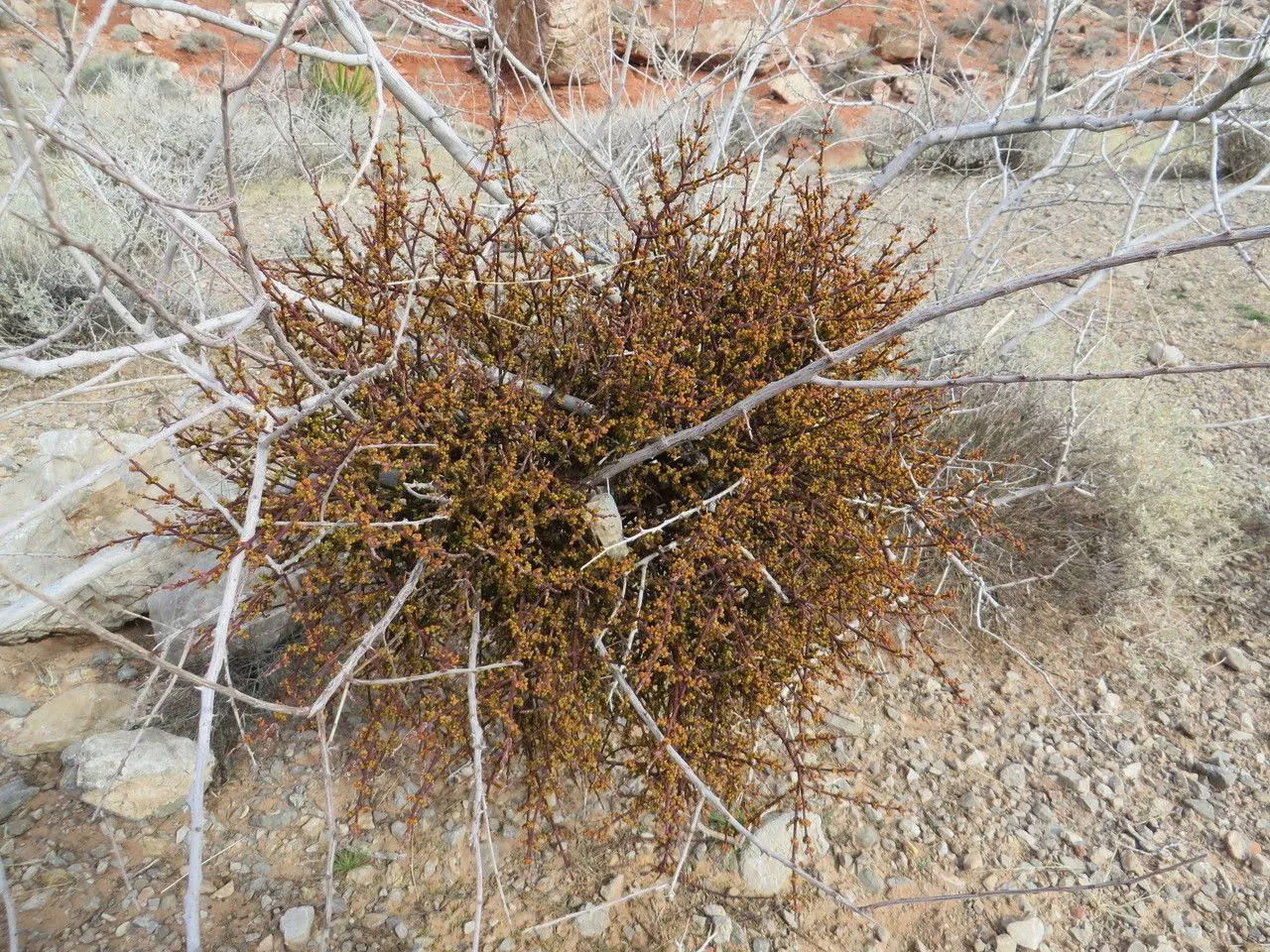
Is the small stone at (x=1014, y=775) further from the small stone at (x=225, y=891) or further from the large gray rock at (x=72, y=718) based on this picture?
the large gray rock at (x=72, y=718)

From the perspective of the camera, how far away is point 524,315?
6.57ft

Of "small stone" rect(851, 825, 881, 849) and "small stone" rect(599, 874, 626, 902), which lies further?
"small stone" rect(851, 825, 881, 849)

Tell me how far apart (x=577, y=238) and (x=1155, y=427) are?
8.64ft

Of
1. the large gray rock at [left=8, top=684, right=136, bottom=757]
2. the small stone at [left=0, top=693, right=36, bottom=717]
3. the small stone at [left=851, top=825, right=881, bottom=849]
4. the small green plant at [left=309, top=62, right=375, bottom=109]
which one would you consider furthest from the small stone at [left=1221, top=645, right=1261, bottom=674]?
the small green plant at [left=309, top=62, right=375, bottom=109]

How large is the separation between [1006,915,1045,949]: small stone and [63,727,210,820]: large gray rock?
6.71 ft

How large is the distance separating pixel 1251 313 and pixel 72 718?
6.26 meters

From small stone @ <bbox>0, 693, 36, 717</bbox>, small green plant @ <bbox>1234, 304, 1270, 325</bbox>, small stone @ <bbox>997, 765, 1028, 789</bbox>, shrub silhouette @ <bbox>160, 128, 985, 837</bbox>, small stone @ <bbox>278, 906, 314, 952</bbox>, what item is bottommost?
small green plant @ <bbox>1234, 304, 1270, 325</bbox>

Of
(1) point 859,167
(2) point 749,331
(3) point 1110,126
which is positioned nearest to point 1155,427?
(3) point 1110,126

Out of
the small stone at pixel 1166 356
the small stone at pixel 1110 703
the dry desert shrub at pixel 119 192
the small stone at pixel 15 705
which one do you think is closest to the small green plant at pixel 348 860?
the small stone at pixel 15 705

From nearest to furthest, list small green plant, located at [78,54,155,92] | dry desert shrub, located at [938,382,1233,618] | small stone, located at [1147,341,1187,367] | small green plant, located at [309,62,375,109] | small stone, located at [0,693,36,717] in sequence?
small stone, located at [0,693,36,717] < dry desert shrub, located at [938,382,1233,618] < small stone, located at [1147,341,1187,367] < small green plant, located at [309,62,375,109] < small green plant, located at [78,54,155,92]

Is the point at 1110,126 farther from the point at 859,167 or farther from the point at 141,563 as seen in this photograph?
the point at 859,167

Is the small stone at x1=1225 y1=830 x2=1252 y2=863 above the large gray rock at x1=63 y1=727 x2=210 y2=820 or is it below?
below

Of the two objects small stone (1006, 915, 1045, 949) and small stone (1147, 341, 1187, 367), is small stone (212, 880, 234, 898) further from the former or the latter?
small stone (1147, 341, 1187, 367)

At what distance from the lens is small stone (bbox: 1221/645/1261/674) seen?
2.76 metres
